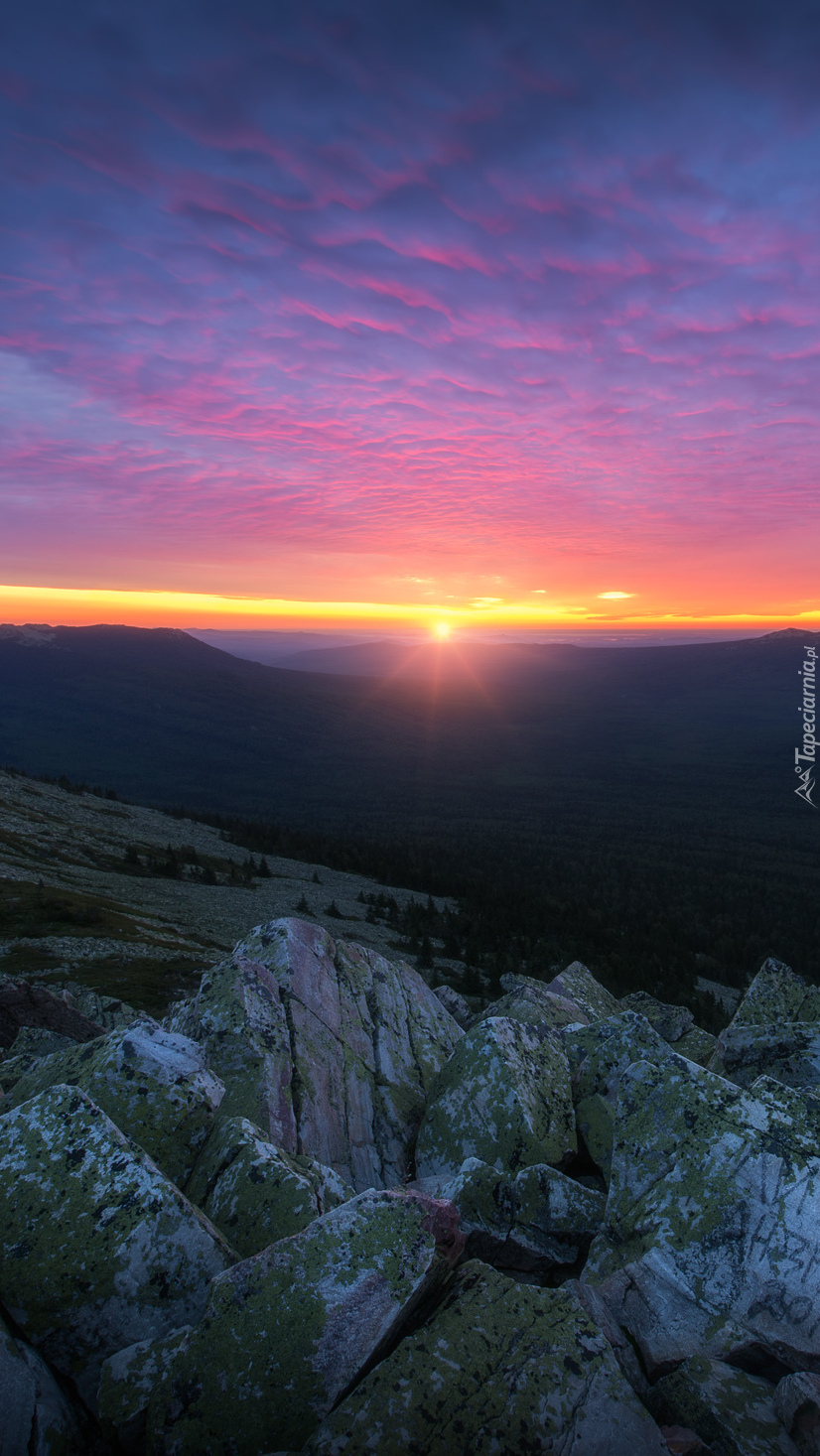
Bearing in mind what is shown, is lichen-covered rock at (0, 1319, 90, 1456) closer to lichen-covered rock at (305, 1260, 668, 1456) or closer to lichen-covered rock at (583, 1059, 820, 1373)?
lichen-covered rock at (305, 1260, 668, 1456)

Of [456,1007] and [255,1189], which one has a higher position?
[255,1189]

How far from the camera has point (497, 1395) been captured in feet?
15.3

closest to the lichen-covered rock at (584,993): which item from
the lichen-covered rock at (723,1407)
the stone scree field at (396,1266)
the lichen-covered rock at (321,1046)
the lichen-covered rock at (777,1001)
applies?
the lichen-covered rock at (777,1001)

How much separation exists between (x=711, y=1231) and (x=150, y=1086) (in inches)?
237

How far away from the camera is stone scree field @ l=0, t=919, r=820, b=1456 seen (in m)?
4.66

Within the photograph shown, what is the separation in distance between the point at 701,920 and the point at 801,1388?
69.5 m

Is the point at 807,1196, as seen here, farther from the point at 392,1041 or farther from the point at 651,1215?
the point at 392,1041

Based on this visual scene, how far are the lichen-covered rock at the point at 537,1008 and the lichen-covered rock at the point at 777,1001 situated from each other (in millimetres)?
3435

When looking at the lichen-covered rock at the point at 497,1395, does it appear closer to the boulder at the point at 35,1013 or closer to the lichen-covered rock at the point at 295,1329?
the lichen-covered rock at the point at 295,1329

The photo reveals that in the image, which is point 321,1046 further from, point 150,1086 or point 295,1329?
point 295,1329

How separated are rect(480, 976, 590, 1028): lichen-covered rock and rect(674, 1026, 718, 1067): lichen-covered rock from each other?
2190mm

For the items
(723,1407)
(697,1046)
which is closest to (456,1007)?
(697,1046)

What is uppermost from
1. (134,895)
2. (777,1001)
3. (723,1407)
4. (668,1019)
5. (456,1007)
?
(723,1407)

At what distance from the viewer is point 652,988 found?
4178 cm
